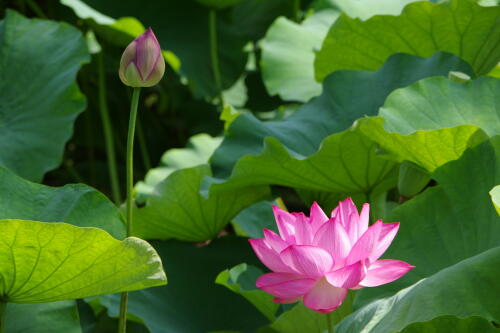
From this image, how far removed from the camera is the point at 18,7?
2.69 metres

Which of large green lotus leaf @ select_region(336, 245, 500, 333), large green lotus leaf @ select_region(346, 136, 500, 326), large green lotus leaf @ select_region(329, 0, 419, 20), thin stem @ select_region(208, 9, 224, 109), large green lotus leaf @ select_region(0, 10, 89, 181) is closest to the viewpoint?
large green lotus leaf @ select_region(336, 245, 500, 333)

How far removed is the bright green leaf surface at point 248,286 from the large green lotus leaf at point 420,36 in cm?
55

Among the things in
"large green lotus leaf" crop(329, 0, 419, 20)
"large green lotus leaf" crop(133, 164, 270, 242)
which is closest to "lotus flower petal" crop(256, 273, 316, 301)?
"large green lotus leaf" crop(133, 164, 270, 242)

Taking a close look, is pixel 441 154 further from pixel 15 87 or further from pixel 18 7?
pixel 18 7

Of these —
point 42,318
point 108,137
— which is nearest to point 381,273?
point 42,318

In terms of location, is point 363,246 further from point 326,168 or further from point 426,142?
point 326,168

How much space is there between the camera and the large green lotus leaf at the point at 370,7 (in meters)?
1.89

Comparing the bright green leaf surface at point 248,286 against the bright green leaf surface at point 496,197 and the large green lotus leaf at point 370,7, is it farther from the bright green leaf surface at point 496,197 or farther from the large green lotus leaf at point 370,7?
the large green lotus leaf at point 370,7

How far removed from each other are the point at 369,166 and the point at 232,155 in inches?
10.3

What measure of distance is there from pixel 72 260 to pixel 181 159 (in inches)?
35.4

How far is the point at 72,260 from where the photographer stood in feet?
3.17

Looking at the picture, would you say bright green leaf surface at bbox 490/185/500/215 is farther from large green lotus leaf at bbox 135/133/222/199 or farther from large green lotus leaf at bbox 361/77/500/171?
large green lotus leaf at bbox 135/133/222/199

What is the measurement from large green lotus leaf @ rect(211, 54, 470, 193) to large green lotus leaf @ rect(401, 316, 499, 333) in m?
0.45

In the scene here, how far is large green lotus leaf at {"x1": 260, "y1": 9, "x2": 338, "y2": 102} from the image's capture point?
1.99 metres
